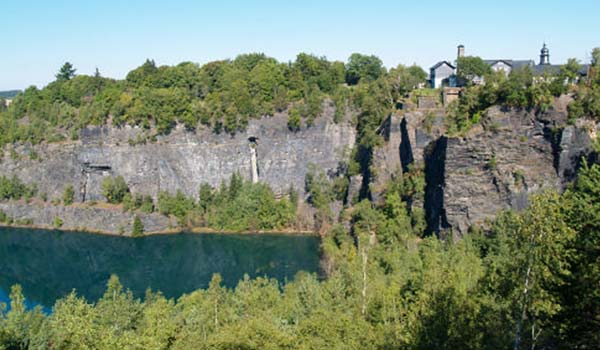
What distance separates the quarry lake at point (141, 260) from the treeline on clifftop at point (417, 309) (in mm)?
12918

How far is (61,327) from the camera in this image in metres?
25.3

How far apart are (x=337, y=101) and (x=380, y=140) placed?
42.0 ft

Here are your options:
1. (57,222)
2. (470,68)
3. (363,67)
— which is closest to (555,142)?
(470,68)

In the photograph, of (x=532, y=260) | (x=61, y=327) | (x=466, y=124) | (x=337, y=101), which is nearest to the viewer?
(x=532, y=260)

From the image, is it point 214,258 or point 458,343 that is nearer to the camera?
point 458,343

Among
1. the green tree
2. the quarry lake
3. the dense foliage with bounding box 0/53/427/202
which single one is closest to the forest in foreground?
the quarry lake

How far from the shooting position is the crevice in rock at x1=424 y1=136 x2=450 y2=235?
40406 millimetres

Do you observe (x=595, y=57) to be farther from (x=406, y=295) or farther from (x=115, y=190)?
(x=115, y=190)

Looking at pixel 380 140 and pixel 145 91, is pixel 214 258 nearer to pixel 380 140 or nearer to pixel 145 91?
pixel 380 140

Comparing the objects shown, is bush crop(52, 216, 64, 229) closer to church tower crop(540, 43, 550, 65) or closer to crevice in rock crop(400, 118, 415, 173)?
crevice in rock crop(400, 118, 415, 173)

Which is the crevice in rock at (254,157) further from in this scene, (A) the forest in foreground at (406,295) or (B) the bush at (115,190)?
(B) the bush at (115,190)

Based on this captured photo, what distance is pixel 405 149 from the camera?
4809 cm

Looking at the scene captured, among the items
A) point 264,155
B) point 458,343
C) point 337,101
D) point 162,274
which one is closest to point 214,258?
point 162,274

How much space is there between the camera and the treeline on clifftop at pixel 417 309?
14.2 meters
